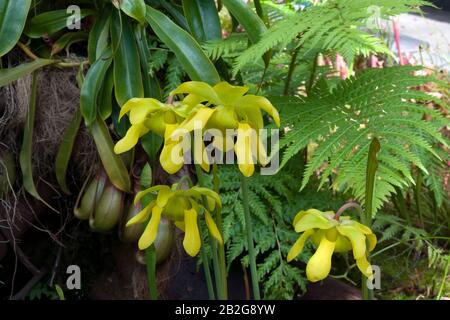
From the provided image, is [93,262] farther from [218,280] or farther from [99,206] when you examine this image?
[218,280]

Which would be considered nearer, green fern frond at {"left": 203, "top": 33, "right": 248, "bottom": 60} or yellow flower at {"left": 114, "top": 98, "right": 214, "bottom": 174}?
yellow flower at {"left": 114, "top": 98, "right": 214, "bottom": 174}

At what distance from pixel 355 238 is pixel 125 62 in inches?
25.3

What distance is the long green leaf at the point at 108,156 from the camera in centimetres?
114

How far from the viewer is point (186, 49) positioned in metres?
1.09

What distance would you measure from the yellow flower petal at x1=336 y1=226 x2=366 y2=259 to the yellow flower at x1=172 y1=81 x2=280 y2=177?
0.12 metres

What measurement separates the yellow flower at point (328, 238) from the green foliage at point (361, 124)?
24 centimetres

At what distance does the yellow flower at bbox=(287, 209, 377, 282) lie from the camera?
68cm

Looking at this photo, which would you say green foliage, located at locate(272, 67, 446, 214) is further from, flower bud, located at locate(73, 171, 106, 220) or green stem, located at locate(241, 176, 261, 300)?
flower bud, located at locate(73, 171, 106, 220)

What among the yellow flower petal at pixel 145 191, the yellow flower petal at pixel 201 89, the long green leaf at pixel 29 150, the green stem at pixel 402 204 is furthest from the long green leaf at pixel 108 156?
the green stem at pixel 402 204

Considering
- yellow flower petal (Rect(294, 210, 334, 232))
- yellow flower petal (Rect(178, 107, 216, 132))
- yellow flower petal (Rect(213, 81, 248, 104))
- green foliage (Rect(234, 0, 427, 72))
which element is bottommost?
yellow flower petal (Rect(294, 210, 334, 232))

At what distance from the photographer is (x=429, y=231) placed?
5.20 ft

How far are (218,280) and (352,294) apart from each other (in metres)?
0.56

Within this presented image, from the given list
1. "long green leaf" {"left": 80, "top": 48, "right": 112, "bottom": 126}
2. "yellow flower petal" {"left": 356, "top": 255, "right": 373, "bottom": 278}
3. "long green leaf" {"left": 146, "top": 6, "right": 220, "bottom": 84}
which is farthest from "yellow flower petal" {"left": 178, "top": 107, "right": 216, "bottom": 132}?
"long green leaf" {"left": 80, "top": 48, "right": 112, "bottom": 126}

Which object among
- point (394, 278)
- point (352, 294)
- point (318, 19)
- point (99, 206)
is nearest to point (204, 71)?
point (318, 19)
